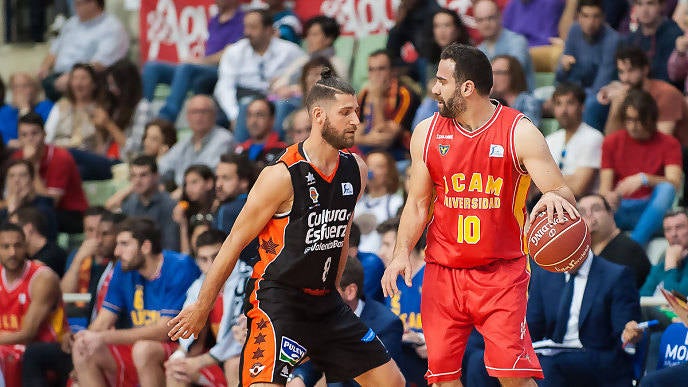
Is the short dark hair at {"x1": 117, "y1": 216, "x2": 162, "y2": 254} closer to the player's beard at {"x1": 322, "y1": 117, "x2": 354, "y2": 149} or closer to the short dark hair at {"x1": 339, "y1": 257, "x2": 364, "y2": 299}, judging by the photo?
the short dark hair at {"x1": 339, "y1": 257, "x2": 364, "y2": 299}

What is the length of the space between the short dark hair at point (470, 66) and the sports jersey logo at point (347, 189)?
845mm

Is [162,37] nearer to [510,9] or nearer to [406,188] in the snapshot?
[510,9]

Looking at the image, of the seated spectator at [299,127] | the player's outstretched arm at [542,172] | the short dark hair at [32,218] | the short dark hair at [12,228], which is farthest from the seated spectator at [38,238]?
the player's outstretched arm at [542,172]

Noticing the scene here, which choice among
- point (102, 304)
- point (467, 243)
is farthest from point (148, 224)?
point (467, 243)

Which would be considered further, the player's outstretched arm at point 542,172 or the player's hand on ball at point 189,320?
the player's hand on ball at point 189,320

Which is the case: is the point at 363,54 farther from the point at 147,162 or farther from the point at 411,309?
the point at 411,309

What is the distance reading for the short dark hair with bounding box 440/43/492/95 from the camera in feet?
22.5

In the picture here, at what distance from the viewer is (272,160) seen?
808 centimetres

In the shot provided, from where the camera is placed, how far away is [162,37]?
15359 mm

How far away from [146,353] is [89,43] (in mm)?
6086

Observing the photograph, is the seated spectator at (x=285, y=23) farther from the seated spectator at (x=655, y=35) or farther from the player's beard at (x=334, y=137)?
the player's beard at (x=334, y=137)

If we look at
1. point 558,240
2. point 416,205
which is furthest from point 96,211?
point 558,240

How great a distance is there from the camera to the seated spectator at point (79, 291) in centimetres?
1018

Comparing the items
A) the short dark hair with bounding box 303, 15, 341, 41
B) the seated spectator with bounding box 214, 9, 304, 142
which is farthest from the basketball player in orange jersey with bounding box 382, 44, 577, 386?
the seated spectator with bounding box 214, 9, 304, 142
